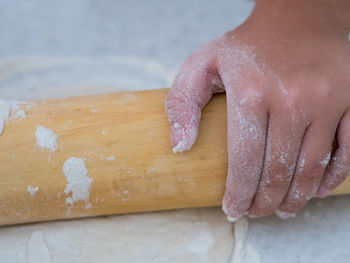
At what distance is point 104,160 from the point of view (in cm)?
92

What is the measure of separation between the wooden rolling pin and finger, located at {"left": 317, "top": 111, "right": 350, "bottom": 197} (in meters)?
0.27

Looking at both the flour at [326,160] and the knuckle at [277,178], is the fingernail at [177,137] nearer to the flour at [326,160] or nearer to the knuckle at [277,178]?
the knuckle at [277,178]

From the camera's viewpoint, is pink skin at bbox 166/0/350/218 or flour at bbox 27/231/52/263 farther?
flour at bbox 27/231/52/263

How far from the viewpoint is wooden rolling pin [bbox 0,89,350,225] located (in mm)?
924

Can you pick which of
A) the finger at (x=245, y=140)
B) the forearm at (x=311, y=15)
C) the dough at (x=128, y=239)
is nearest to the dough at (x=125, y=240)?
the dough at (x=128, y=239)

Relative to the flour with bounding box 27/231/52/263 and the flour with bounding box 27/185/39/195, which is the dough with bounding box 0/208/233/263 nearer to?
the flour with bounding box 27/231/52/263

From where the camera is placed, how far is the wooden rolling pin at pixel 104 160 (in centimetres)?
92

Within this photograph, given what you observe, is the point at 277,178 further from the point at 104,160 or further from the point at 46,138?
the point at 46,138

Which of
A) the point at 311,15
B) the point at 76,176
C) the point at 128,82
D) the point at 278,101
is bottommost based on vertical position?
the point at 128,82

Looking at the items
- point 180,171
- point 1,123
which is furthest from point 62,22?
point 180,171

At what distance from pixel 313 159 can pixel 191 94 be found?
13.4 inches

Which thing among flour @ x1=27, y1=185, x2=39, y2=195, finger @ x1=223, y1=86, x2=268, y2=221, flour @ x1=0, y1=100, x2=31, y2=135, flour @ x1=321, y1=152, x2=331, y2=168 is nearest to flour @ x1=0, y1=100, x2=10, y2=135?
flour @ x1=0, y1=100, x2=31, y2=135

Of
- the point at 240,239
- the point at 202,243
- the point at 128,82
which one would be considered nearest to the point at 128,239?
the point at 202,243

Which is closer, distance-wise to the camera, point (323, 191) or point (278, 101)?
point (278, 101)
